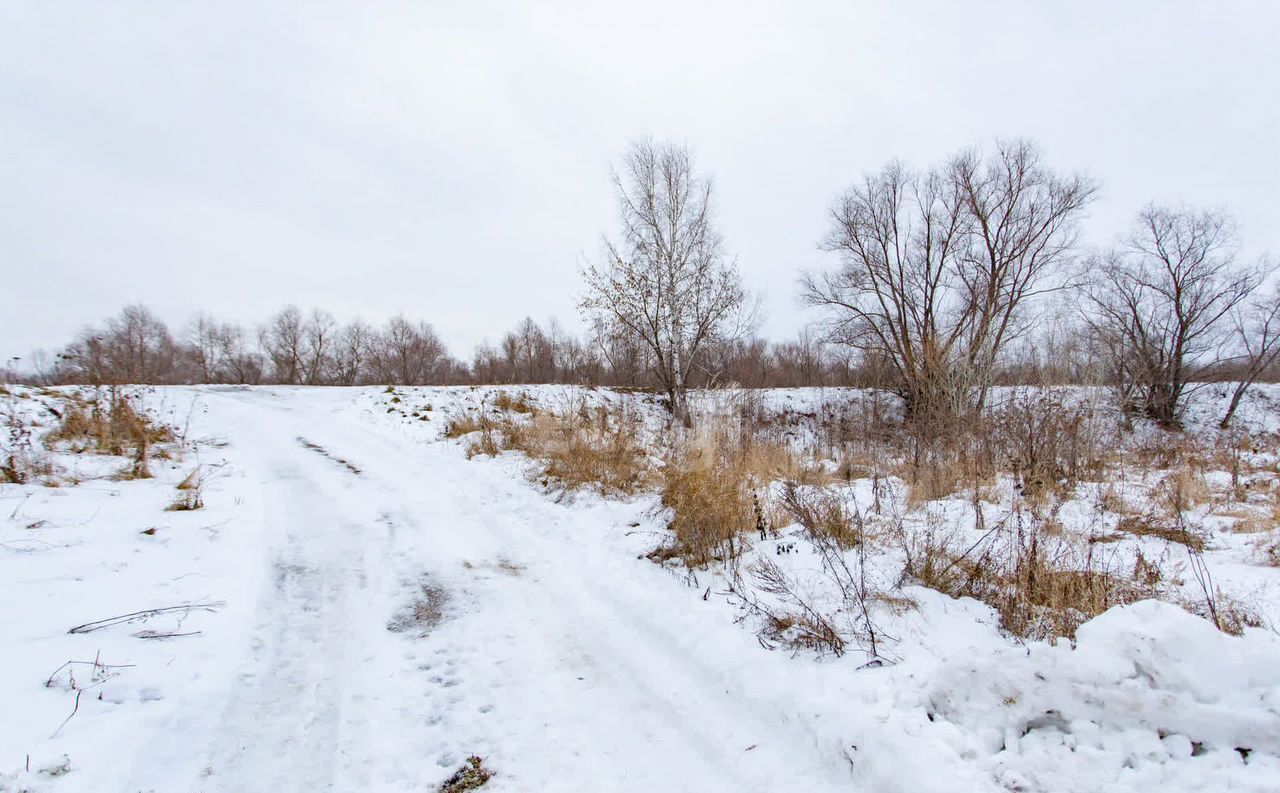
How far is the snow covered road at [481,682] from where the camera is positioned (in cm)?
225

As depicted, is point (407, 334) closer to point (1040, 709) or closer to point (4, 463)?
point (4, 463)

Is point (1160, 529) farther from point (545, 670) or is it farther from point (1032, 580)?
point (545, 670)

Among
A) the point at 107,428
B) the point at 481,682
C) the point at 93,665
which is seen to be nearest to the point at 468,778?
the point at 481,682

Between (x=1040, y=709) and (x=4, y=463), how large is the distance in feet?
30.9

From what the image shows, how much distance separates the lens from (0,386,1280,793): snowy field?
200cm

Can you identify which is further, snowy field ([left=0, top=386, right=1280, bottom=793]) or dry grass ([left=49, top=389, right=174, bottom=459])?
dry grass ([left=49, top=389, right=174, bottom=459])

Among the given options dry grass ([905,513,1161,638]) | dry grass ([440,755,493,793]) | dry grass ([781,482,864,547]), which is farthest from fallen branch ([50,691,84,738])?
dry grass ([905,513,1161,638])

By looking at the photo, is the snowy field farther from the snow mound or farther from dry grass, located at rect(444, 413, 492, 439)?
dry grass, located at rect(444, 413, 492, 439)

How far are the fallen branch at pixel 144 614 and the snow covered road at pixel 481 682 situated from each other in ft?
0.93

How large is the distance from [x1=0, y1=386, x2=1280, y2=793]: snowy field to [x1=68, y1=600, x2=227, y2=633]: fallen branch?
0.6 inches

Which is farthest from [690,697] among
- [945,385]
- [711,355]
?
[711,355]

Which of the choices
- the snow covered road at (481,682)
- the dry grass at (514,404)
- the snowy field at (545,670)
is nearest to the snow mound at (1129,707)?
the snowy field at (545,670)

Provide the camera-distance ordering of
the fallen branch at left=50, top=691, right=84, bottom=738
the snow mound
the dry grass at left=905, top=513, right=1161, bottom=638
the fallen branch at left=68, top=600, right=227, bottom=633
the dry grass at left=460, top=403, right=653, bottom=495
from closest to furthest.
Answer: the snow mound, the fallen branch at left=50, top=691, right=84, bottom=738, the fallen branch at left=68, top=600, right=227, bottom=633, the dry grass at left=905, top=513, right=1161, bottom=638, the dry grass at left=460, top=403, right=653, bottom=495

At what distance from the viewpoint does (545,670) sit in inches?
120
